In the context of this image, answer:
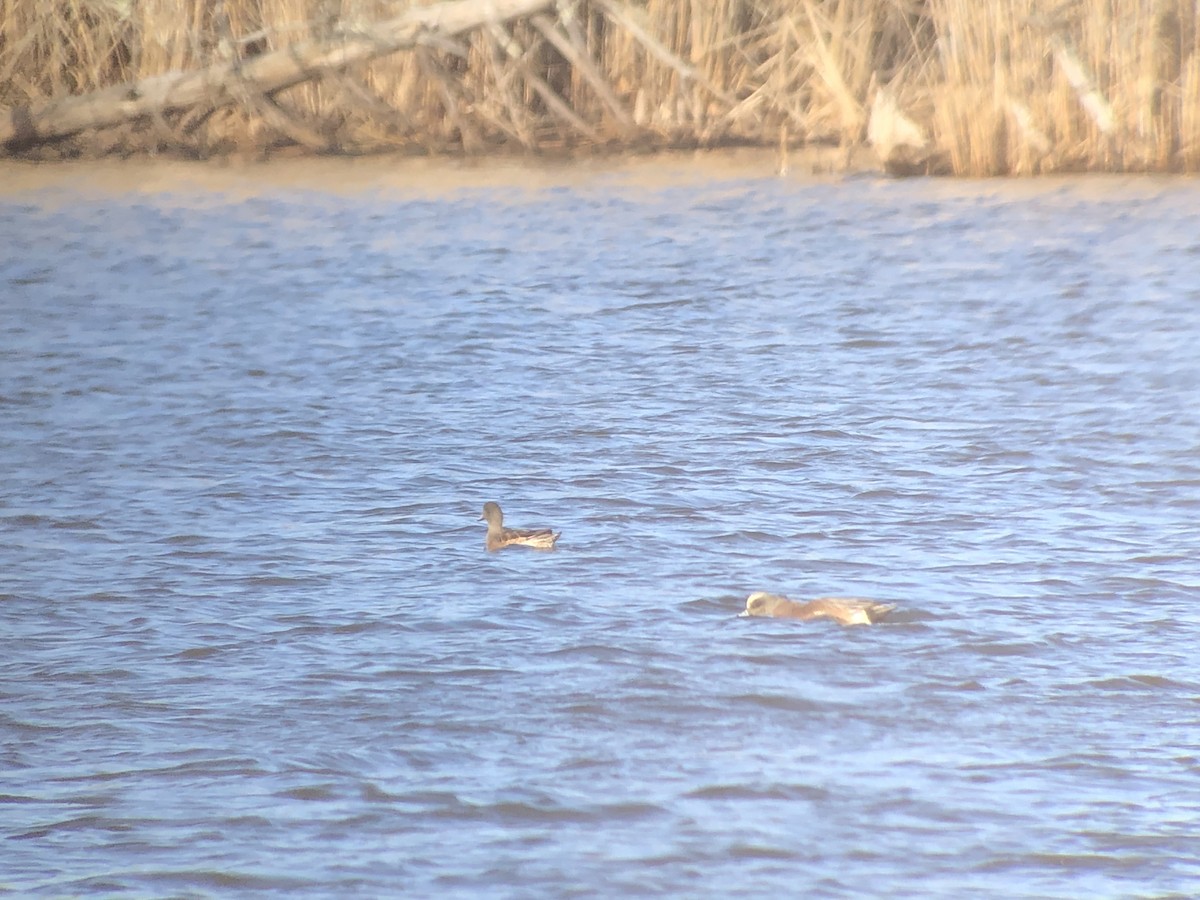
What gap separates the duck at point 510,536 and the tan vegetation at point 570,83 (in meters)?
8.76

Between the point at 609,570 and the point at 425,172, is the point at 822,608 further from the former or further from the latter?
the point at 425,172

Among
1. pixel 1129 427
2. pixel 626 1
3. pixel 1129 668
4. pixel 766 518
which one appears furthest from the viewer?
pixel 626 1

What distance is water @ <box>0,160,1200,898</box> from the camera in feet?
13.3

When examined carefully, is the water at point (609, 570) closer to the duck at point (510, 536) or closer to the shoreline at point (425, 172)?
the duck at point (510, 536)

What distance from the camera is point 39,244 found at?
44.4 ft

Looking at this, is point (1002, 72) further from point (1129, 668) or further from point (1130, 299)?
point (1129, 668)

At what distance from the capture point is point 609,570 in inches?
244

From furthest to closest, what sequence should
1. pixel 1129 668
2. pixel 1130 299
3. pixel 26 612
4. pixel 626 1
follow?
pixel 626 1 < pixel 1130 299 < pixel 26 612 < pixel 1129 668

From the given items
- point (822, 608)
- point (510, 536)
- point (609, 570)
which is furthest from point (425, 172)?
point (822, 608)

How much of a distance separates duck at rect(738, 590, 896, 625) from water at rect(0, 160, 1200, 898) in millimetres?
100

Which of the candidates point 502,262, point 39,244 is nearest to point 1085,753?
point 502,262

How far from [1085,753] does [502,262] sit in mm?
8786

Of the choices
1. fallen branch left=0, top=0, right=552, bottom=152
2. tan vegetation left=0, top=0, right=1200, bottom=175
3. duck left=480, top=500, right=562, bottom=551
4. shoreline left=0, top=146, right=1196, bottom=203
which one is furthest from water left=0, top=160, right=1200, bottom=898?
fallen branch left=0, top=0, right=552, bottom=152

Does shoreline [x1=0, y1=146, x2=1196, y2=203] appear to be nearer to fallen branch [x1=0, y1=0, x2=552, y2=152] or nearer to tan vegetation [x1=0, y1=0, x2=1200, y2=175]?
tan vegetation [x1=0, y1=0, x2=1200, y2=175]
